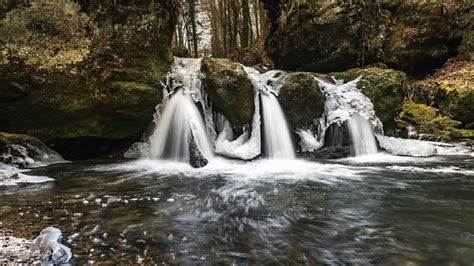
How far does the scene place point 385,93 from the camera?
1041 centimetres

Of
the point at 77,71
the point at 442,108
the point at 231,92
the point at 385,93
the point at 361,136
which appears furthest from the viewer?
the point at 442,108

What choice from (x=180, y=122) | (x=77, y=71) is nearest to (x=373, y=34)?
(x=180, y=122)

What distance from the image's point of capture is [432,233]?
3889mm

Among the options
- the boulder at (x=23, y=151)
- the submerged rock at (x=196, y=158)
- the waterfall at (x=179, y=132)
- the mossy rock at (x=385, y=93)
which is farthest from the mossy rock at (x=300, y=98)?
the boulder at (x=23, y=151)

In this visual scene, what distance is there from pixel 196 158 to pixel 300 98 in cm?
317

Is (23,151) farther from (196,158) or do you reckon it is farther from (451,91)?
(451,91)

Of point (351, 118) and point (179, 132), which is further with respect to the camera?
point (351, 118)

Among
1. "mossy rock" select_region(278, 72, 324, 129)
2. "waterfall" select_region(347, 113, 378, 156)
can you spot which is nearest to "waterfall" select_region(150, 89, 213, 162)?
"mossy rock" select_region(278, 72, 324, 129)

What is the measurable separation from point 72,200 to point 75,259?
2.12 meters

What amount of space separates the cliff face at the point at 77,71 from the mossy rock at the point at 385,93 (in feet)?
17.6

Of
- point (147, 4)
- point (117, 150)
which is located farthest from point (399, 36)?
point (117, 150)

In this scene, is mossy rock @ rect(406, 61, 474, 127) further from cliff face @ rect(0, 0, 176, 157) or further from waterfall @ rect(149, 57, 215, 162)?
cliff face @ rect(0, 0, 176, 157)

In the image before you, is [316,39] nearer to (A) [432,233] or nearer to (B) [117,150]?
(B) [117,150]

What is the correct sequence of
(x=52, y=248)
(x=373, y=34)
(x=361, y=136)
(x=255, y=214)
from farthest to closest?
(x=373, y=34) → (x=361, y=136) → (x=255, y=214) → (x=52, y=248)
